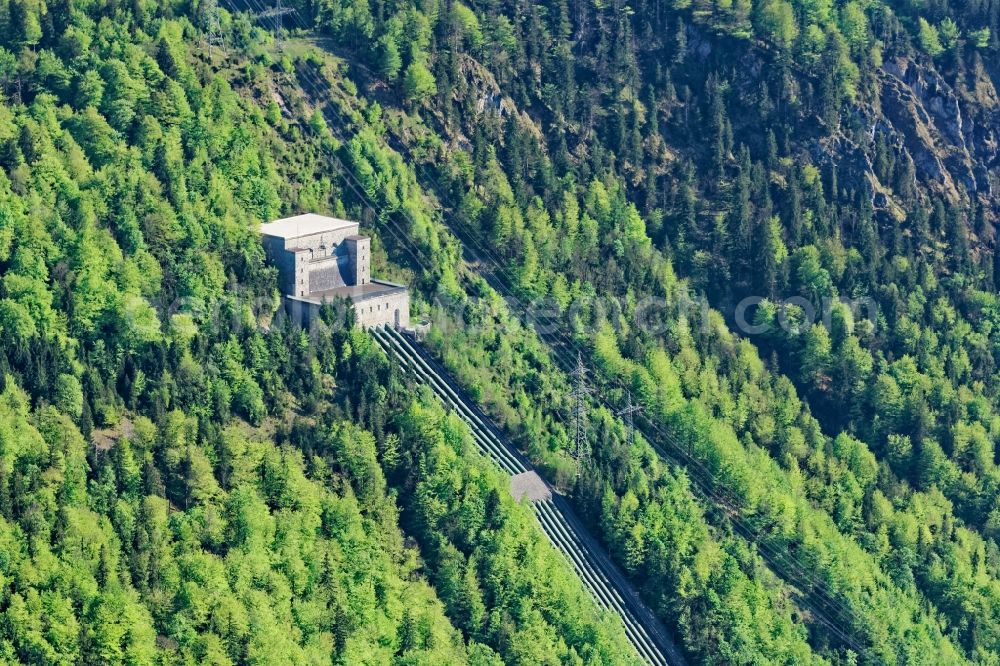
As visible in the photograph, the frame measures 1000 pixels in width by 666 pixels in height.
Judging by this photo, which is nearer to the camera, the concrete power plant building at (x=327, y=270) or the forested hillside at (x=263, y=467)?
the forested hillside at (x=263, y=467)

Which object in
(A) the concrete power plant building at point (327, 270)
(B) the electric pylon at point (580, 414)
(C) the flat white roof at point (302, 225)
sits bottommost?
(B) the electric pylon at point (580, 414)

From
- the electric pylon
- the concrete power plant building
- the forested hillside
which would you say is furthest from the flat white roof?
the electric pylon

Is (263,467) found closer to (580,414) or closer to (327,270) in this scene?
(327,270)

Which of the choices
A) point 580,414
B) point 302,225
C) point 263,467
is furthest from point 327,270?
point 263,467

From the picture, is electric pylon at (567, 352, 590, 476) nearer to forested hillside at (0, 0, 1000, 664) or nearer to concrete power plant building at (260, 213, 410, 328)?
forested hillside at (0, 0, 1000, 664)

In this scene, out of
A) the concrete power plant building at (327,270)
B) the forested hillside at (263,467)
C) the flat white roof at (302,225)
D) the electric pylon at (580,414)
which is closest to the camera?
the forested hillside at (263,467)

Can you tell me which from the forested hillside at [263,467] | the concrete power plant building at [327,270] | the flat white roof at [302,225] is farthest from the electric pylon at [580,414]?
the flat white roof at [302,225]

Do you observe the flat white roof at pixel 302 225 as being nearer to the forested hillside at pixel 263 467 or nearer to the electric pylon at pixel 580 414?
the forested hillside at pixel 263 467

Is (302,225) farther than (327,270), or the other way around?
(302,225)
